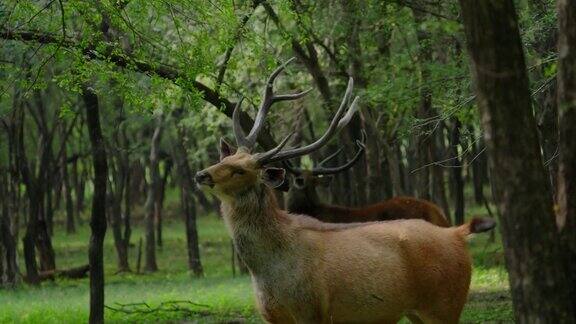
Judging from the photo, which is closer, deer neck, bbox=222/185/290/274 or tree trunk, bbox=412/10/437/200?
deer neck, bbox=222/185/290/274

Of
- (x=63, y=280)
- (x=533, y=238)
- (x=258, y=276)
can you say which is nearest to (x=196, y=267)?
(x=63, y=280)

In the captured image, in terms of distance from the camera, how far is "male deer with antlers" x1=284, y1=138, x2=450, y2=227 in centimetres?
1543

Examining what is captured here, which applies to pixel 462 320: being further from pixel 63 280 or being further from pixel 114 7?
pixel 63 280

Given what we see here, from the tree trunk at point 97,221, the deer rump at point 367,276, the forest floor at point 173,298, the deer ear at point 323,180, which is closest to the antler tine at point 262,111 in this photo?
the deer rump at point 367,276

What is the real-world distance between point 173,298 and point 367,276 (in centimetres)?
1006

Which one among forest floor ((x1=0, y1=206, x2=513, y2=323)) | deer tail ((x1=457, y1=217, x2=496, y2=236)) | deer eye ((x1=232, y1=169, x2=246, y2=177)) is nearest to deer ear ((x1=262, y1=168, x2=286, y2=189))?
deer eye ((x1=232, y1=169, x2=246, y2=177))

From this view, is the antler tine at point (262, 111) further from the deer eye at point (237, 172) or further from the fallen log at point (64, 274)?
the fallen log at point (64, 274)

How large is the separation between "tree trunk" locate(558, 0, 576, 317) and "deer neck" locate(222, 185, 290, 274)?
3.26 metres

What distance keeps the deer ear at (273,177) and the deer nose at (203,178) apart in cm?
52

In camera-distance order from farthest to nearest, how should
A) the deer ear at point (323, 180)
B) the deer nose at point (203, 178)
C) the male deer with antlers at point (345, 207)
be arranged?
the deer ear at point (323, 180) < the male deer with antlers at point (345, 207) < the deer nose at point (203, 178)

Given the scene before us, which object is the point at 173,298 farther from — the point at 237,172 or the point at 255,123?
the point at 237,172

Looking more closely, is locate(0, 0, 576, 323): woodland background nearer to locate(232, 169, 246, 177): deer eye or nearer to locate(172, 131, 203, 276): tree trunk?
locate(172, 131, 203, 276): tree trunk

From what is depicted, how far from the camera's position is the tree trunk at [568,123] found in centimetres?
575

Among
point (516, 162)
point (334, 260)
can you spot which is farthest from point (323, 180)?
point (516, 162)
